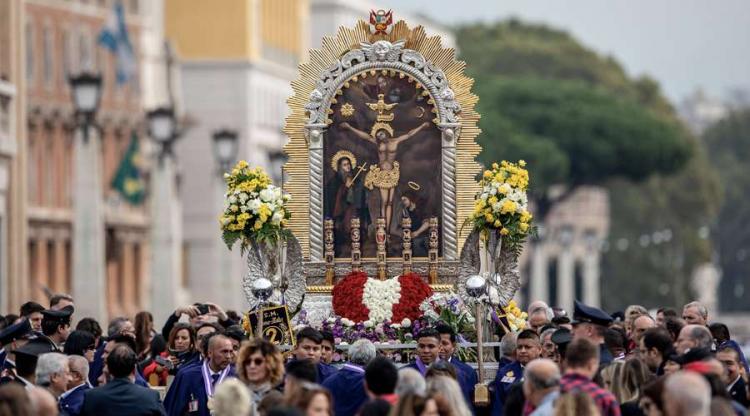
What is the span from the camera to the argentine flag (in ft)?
254

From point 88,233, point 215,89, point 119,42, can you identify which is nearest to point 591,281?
point 215,89

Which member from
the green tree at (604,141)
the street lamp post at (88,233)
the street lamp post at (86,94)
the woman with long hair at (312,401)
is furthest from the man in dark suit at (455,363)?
the green tree at (604,141)

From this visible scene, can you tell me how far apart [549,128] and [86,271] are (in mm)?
79656

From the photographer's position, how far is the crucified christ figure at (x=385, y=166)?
32.1m

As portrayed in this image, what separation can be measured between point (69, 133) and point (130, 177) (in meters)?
2.65

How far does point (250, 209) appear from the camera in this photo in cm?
3092

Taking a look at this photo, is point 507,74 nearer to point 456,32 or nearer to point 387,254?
point 456,32

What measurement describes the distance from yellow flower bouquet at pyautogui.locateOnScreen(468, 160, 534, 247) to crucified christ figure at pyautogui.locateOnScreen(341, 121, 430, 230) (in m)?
1.47

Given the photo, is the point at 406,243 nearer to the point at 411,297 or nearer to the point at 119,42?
the point at 411,297

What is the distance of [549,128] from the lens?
128250 mm

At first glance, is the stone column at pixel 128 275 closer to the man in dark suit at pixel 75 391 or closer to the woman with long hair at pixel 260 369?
the man in dark suit at pixel 75 391

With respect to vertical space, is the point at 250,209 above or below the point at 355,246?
above

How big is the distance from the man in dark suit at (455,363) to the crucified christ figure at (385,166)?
16.1 ft

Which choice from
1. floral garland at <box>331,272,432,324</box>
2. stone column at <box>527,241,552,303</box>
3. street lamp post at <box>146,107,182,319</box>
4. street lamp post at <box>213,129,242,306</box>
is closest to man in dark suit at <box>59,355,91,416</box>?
floral garland at <box>331,272,432,324</box>
